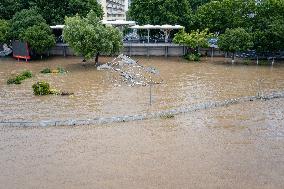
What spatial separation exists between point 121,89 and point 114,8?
67.4 meters

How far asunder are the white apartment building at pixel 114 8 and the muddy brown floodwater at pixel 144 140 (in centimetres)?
5219

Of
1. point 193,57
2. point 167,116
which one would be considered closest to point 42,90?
point 167,116

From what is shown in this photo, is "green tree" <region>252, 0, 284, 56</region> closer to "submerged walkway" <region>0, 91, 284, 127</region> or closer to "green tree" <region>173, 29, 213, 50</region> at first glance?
"green tree" <region>173, 29, 213, 50</region>

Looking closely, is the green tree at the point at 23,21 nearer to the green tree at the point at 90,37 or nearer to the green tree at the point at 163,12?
the green tree at the point at 90,37

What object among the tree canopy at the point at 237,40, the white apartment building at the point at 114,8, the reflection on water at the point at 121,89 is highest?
the white apartment building at the point at 114,8

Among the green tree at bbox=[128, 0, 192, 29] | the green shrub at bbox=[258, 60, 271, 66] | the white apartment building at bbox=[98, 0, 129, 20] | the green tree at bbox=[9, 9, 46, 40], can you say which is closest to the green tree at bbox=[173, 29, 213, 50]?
the green tree at bbox=[128, 0, 192, 29]

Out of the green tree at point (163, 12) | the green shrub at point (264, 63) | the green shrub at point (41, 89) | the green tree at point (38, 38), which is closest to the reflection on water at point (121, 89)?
the green shrub at point (41, 89)

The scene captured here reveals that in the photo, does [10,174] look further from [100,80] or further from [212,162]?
[100,80]

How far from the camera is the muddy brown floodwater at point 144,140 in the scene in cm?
1889

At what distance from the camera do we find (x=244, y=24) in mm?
53281

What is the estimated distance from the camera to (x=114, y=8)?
100062 mm

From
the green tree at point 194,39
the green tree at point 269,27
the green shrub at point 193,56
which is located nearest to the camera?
the green tree at point 269,27

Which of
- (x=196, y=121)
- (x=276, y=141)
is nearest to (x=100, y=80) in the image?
(x=196, y=121)

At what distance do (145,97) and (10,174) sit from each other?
52.6 feet
